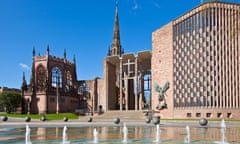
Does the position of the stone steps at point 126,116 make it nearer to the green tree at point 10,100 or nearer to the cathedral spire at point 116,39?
the green tree at point 10,100

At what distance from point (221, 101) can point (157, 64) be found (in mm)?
15719

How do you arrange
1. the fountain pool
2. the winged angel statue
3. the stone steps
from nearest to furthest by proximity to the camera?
the fountain pool, the winged angel statue, the stone steps

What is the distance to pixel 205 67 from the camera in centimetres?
5044

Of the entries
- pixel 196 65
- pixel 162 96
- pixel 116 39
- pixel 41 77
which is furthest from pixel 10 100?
pixel 196 65

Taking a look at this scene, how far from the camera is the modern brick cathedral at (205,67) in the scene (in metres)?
49.1

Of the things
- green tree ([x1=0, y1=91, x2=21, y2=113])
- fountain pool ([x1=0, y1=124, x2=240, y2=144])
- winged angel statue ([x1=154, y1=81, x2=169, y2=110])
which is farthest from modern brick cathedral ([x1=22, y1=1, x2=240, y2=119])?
fountain pool ([x1=0, y1=124, x2=240, y2=144])

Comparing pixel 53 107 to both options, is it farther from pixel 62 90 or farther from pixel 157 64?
pixel 157 64

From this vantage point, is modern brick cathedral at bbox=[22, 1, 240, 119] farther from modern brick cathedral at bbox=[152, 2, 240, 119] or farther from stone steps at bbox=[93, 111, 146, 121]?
stone steps at bbox=[93, 111, 146, 121]

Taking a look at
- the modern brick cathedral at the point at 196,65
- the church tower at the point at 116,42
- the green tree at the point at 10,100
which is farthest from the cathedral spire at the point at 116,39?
the green tree at the point at 10,100

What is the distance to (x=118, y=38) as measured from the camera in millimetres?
102438

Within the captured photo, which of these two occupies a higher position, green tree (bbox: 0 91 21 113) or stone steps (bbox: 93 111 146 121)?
green tree (bbox: 0 91 21 113)

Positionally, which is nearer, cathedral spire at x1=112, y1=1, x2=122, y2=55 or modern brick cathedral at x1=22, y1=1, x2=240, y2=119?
modern brick cathedral at x1=22, y1=1, x2=240, y2=119

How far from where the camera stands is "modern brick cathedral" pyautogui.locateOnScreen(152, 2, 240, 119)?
49.1 m

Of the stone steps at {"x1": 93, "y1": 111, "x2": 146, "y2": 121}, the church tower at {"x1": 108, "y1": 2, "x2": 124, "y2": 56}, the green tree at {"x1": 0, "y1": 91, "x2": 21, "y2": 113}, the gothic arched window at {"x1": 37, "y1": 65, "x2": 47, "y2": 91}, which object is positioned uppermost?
the church tower at {"x1": 108, "y1": 2, "x2": 124, "y2": 56}
